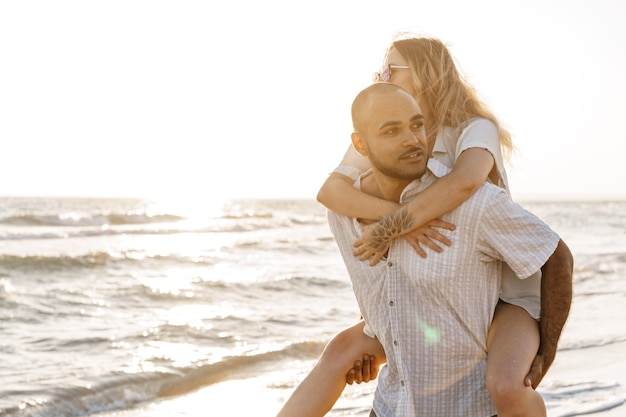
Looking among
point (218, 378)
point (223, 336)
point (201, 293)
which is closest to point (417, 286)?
point (218, 378)

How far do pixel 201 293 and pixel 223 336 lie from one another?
11.8 ft

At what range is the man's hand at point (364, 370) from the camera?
127 inches

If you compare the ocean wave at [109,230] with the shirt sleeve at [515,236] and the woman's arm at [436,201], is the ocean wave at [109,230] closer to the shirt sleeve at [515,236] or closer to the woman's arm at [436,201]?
the woman's arm at [436,201]

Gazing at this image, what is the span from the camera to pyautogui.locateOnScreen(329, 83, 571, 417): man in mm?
2799

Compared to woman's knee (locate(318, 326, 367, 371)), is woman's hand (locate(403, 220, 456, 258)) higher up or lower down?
higher up

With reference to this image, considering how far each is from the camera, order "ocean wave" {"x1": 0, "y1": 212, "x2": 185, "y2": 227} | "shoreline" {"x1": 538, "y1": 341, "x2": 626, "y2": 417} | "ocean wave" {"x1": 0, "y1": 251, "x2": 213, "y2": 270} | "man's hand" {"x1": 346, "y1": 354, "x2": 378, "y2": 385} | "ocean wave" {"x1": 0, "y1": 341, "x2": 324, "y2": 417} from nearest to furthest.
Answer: "man's hand" {"x1": 346, "y1": 354, "x2": 378, "y2": 385} → "shoreline" {"x1": 538, "y1": 341, "x2": 626, "y2": 417} → "ocean wave" {"x1": 0, "y1": 341, "x2": 324, "y2": 417} → "ocean wave" {"x1": 0, "y1": 251, "x2": 213, "y2": 270} → "ocean wave" {"x1": 0, "y1": 212, "x2": 185, "y2": 227}

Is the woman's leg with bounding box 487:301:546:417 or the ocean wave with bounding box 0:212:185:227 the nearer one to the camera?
the woman's leg with bounding box 487:301:546:417

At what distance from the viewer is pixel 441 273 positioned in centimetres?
282

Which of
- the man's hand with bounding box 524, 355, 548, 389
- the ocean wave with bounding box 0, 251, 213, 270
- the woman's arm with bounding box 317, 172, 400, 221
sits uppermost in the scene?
the woman's arm with bounding box 317, 172, 400, 221

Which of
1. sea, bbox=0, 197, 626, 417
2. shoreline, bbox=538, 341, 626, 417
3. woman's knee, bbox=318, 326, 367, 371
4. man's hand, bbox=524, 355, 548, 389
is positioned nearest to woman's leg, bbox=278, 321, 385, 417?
woman's knee, bbox=318, 326, 367, 371

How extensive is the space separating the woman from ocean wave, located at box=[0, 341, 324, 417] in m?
3.19

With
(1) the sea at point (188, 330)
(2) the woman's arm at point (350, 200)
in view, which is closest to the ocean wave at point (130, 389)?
(1) the sea at point (188, 330)

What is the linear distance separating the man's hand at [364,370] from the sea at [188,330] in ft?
7.37

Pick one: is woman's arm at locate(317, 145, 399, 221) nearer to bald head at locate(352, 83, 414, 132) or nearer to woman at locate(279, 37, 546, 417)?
woman at locate(279, 37, 546, 417)
